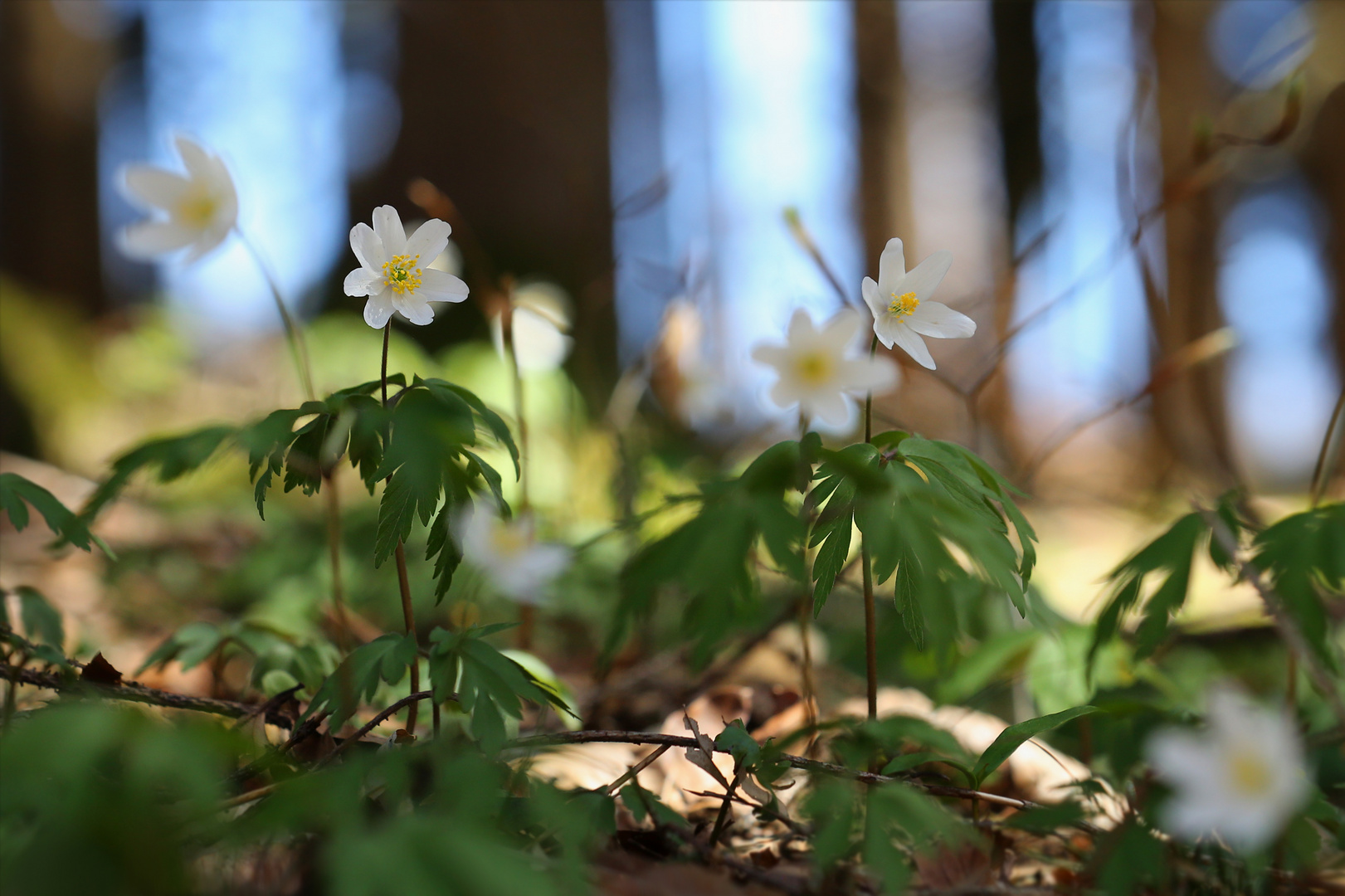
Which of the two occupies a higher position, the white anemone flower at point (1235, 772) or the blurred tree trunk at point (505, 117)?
the blurred tree trunk at point (505, 117)

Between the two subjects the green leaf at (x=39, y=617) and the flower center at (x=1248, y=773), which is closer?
the flower center at (x=1248, y=773)

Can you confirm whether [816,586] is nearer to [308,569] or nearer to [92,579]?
[308,569]

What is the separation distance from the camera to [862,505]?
36.7 inches

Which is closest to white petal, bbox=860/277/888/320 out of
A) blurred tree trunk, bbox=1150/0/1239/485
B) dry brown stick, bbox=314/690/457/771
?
dry brown stick, bbox=314/690/457/771

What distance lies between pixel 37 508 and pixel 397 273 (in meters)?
0.63

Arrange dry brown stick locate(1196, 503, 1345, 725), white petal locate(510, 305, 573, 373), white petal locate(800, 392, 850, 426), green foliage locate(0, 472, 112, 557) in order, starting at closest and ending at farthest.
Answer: dry brown stick locate(1196, 503, 1345, 725)
white petal locate(800, 392, 850, 426)
green foliage locate(0, 472, 112, 557)
white petal locate(510, 305, 573, 373)

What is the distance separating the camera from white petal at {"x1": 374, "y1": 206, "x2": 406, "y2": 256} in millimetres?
1054

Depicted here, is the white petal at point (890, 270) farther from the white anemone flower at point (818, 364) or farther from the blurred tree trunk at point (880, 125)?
the blurred tree trunk at point (880, 125)

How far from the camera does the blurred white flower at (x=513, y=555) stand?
3.41ft

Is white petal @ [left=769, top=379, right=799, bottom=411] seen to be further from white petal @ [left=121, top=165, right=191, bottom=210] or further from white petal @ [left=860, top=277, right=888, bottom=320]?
white petal @ [left=121, top=165, right=191, bottom=210]

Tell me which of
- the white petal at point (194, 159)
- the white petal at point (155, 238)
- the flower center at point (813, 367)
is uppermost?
the white petal at point (194, 159)

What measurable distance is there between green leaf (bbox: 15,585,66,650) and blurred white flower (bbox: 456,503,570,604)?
0.77 m

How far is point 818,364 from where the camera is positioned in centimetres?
105

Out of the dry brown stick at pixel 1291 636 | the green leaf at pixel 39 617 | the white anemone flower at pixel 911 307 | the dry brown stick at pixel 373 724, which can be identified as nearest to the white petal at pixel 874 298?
the white anemone flower at pixel 911 307
